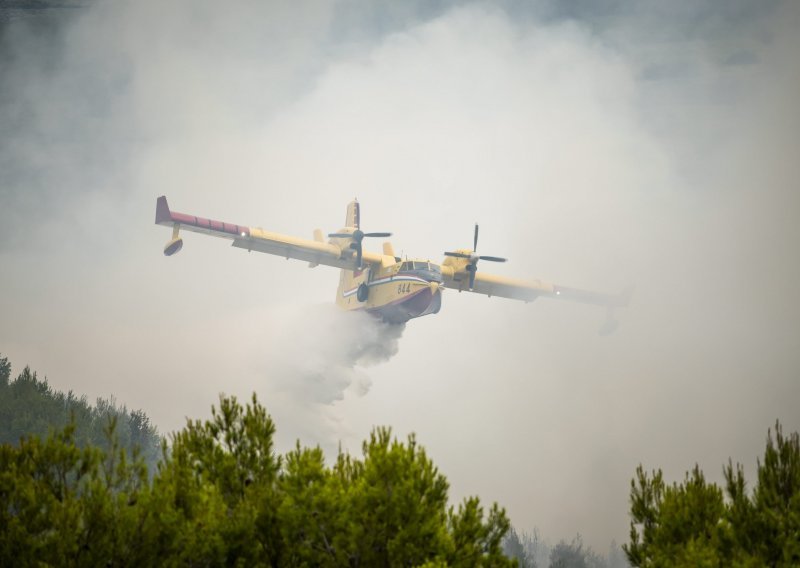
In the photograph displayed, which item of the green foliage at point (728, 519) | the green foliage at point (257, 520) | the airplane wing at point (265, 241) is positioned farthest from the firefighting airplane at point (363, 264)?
the green foliage at point (257, 520)

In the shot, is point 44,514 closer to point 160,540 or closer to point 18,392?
point 160,540

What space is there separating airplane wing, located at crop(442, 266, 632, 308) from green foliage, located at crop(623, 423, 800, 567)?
1078 inches

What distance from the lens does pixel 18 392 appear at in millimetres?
79125

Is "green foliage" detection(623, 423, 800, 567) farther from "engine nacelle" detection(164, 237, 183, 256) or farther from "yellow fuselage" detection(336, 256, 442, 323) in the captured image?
"engine nacelle" detection(164, 237, 183, 256)

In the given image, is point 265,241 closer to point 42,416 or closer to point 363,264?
point 363,264

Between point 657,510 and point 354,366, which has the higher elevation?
point 354,366

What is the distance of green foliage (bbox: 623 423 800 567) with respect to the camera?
1933 centimetres

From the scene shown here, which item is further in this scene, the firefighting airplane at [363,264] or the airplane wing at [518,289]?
the airplane wing at [518,289]

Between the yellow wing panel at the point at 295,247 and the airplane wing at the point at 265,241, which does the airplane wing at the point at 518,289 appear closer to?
the airplane wing at the point at 265,241

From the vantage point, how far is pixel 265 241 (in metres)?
45.9

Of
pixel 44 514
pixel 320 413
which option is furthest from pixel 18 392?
pixel 44 514

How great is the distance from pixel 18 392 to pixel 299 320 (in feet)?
127

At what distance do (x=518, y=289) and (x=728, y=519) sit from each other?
118 ft

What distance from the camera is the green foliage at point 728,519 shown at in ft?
63.4
